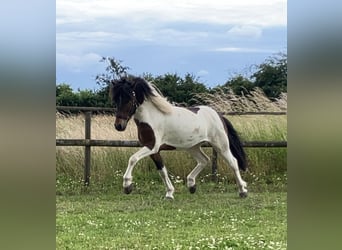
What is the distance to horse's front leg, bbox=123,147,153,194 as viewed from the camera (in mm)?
2348

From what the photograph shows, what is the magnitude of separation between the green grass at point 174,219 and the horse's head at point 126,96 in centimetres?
36

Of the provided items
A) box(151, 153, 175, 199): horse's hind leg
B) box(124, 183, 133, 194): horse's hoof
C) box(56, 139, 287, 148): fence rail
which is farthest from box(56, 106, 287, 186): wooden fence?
box(124, 183, 133, 194): horse's hoof

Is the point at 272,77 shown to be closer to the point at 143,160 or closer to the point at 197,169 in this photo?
the point at 197,169

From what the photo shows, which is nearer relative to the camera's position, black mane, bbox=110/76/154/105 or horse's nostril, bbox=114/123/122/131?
black mane, bbox=110/76/154/105

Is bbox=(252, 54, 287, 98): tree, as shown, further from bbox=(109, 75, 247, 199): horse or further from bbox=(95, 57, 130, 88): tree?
bbox=(95, 57, 130, 88): tree

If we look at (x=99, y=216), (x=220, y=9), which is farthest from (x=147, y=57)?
(x=99, y=216)

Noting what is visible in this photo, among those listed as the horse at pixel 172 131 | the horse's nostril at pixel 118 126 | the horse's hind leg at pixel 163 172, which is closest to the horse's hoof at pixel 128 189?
the horse at pixel 172 131

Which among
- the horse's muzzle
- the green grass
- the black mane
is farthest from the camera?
the horse's muzzle

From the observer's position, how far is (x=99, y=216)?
2.26 m

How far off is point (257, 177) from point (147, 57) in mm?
840

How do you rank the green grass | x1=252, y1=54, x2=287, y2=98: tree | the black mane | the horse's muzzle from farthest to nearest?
the horse's muzzle
the black mane
the green grass
x1=252, y1=54, x2=287, y2=98: tree

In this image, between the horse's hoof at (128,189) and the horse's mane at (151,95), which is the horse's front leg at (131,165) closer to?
the horse's hoof at (128,189)

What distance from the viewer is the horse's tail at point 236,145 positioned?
95.0 inches
